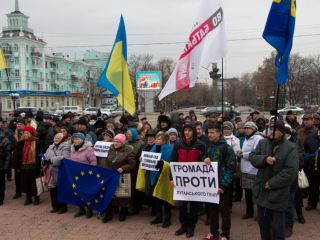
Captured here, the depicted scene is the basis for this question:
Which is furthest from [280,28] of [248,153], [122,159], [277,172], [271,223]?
[122,159]

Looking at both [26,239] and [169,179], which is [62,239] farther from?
[169,179]

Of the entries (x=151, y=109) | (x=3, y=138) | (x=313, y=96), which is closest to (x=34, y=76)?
(x=151, y=109)

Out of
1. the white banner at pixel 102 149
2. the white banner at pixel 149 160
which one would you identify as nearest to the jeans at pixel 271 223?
the white banner at pixel 149 160

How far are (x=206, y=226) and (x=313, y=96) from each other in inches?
2934

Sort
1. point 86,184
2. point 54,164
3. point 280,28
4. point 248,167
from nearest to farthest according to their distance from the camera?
point 280,28 < point 248,167 < point 86,184 < point 54,164

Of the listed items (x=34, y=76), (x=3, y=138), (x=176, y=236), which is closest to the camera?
(x=176, y=236)

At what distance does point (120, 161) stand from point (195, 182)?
162 cm

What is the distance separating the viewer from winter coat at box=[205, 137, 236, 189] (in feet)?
17.5

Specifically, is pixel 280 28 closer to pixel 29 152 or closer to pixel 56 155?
pixel 56 155

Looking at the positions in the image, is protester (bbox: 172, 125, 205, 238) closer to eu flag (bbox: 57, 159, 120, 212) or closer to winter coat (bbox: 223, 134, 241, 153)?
winter coat (bbox: 223, 134, 241, 153)

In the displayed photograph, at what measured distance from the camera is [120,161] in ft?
21.9

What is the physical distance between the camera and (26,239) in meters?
5.95

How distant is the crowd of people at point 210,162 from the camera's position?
4520mm

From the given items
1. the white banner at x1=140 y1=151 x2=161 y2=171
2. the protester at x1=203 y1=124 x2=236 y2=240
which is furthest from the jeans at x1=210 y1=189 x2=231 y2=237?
the white banner at x1=140 y1=151 x2=161 y2=171
